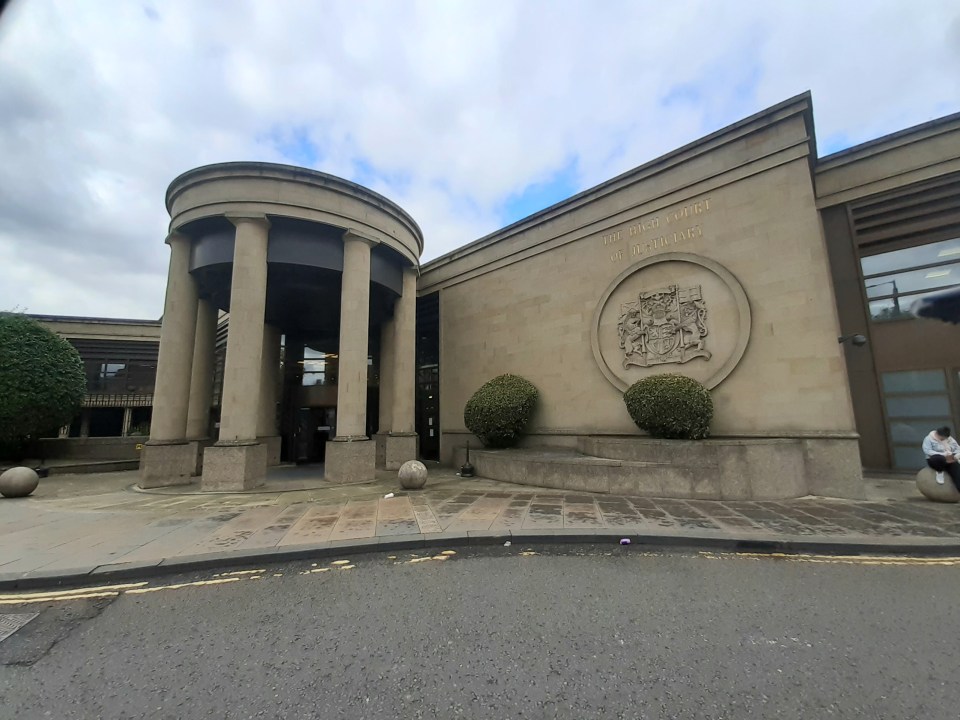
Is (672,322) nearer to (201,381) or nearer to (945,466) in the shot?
(945,466)

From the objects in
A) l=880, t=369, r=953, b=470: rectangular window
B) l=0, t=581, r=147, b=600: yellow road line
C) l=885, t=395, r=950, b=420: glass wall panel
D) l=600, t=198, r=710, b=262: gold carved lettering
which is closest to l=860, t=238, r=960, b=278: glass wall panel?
l=880, t=369, r=953, b=470: rectangular window

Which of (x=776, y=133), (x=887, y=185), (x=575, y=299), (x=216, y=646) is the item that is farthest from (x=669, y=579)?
(x=887, y=185)

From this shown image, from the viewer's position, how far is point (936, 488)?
7648 millimetres

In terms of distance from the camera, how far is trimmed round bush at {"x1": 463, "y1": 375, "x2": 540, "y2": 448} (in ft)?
41.1

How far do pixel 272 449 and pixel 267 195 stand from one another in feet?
33.1

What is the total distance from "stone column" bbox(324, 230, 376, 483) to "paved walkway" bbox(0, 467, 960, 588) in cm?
166

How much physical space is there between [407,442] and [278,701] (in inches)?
463

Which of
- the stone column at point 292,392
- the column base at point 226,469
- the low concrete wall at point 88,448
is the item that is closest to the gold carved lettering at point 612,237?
the column base at point 226,469

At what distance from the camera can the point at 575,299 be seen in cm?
1304

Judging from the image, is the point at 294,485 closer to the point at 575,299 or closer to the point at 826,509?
the point at 575,299

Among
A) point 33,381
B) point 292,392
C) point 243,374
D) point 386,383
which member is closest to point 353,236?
point 243,374

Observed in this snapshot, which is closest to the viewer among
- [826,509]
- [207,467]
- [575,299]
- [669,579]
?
[669,579]

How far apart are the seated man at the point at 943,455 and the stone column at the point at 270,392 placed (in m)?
19.2

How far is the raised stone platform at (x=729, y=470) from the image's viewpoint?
8336mm
